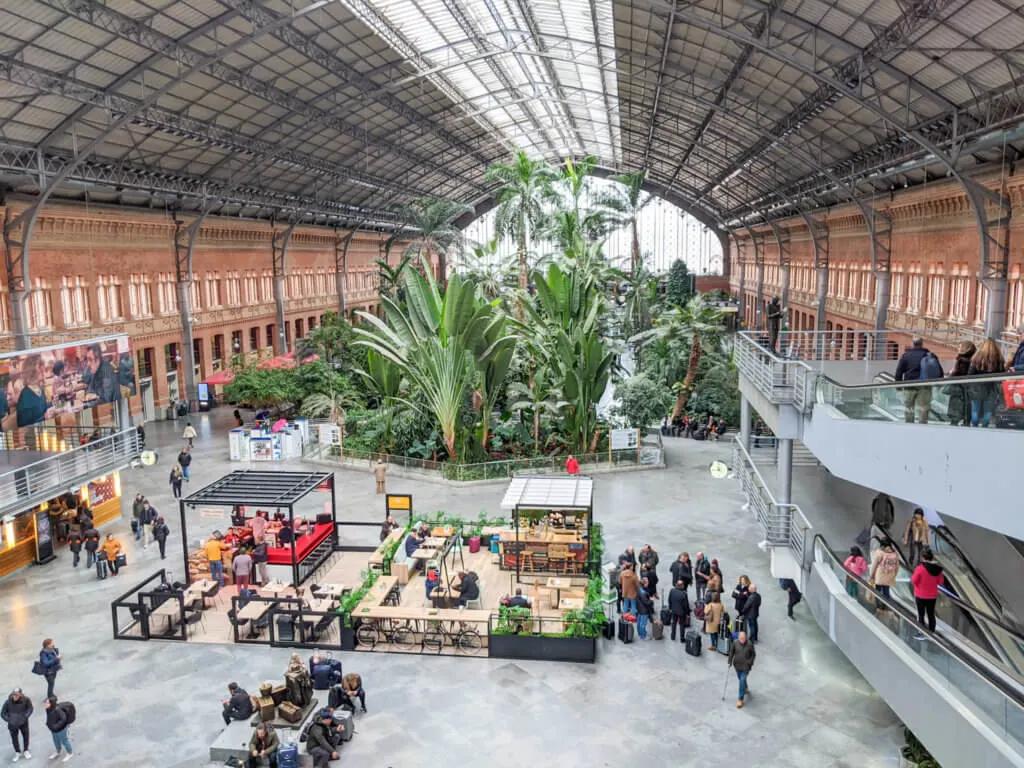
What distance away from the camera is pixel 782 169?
41.2 meters

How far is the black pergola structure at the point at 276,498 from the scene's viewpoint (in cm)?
1525

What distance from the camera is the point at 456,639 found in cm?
1332

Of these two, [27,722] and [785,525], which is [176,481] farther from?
[785,525]

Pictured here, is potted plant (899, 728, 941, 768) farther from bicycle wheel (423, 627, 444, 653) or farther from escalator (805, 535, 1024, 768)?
bicycle wheel (423, 627, 444, 653)

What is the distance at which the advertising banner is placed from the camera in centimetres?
Answer: 1703

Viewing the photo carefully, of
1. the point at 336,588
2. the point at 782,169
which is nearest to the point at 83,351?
the point at 336,588

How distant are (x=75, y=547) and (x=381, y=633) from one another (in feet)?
24.6

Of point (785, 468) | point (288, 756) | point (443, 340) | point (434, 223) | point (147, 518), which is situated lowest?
point (288, 756)

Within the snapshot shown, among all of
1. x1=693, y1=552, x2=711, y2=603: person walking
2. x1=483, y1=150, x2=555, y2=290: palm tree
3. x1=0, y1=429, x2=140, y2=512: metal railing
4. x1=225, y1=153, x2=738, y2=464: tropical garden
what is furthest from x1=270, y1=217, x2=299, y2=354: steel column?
x1=693, y1=552, x2=711, y2=603: person walking

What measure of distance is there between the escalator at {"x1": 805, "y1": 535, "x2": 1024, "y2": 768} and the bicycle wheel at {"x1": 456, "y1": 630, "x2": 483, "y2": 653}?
16.9 feet

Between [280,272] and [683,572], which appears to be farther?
[280,272]

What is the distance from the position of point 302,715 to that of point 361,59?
1009 inches

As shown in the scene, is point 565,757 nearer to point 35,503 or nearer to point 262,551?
point 262,551

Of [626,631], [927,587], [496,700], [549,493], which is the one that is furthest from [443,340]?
[927,587]
